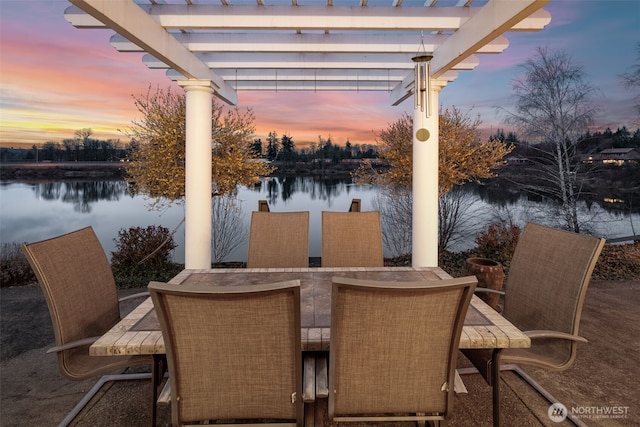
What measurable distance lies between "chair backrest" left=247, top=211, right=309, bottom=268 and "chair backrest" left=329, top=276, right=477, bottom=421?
1787mm

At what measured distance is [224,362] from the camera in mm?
1259

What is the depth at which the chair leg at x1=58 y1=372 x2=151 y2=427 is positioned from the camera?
207cm

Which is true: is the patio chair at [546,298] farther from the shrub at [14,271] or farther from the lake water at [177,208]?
the shrub at [14,271]

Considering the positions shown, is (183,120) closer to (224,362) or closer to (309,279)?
(309,279)

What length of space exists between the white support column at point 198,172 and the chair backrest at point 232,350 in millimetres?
3227

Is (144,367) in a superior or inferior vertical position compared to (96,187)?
inferior

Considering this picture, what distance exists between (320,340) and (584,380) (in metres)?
2.24

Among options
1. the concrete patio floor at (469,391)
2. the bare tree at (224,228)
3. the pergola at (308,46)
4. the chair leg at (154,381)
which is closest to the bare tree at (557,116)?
the pergola at (308,46)

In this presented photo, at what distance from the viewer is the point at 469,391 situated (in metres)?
2.39

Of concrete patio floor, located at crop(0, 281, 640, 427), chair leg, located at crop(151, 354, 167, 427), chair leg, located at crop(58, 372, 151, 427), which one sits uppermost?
chair leg, located at crop(151, 354, 167, 427)

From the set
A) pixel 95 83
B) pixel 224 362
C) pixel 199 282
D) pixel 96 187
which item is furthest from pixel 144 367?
pixel 96 187

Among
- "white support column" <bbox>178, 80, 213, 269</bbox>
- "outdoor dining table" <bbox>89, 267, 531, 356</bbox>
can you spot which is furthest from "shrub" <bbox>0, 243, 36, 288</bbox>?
"outdoor dining table" <bbox>89, 267, 531, 356</bbox>

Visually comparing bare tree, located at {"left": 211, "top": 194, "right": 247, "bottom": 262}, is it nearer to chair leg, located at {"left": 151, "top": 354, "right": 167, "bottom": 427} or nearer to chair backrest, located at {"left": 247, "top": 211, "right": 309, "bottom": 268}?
chair backrest, located at {"left": 247, "top": 211, "right": 309, "bottom": 268}

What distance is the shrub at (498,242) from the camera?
6122 mm
